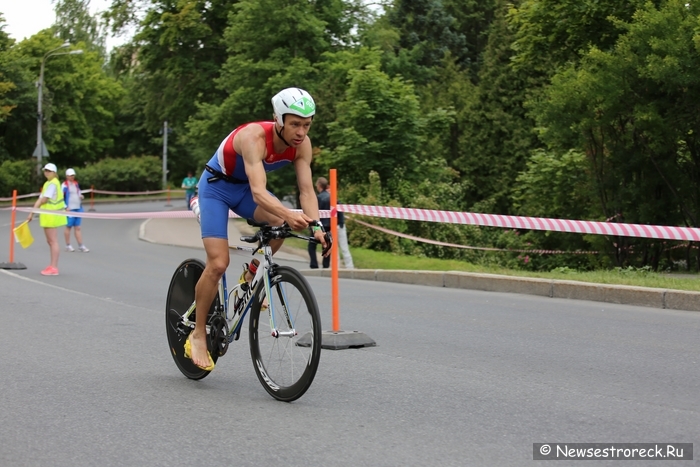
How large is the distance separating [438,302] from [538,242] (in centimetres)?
1808

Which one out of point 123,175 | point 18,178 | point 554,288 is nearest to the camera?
point 554,288

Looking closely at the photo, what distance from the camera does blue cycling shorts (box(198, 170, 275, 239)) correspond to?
20.8 feet

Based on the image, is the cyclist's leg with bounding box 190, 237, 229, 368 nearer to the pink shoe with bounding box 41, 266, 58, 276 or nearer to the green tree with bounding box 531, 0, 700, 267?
the pink shoe with bounding box 41, 266, 58, 276

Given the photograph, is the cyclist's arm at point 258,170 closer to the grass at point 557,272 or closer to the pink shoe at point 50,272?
the grass at point 557,272

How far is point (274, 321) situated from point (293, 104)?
50.9 inches

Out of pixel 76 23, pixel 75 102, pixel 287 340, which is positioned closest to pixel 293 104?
pixel 287 340

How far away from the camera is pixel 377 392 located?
6.40 meters

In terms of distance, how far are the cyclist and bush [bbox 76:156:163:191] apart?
55.1 meters

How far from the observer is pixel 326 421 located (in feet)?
18.4

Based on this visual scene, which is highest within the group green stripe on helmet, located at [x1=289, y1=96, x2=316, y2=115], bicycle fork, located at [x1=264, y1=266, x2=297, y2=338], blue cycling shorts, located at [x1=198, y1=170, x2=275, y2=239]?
green stripe on helmet, located at [x1=289, y1=96, x2=316, y2=115]

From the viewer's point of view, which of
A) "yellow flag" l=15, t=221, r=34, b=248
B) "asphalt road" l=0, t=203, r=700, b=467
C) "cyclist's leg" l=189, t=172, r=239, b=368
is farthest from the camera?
"yellow flag" l=15, t=221, r=34, b=248

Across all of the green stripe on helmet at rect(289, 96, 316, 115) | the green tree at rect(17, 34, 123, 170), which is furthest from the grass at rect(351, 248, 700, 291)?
the green tree at rect(17, 34, 123, 170)

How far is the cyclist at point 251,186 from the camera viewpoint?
5.92 meters

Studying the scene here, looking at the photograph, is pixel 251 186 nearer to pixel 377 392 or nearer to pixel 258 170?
pixel 258 170
